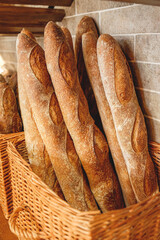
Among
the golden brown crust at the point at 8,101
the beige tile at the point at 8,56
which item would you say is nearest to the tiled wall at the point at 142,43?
the golden brown crust at the point at 8,101

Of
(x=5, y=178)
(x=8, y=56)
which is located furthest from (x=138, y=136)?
(x=8, y=56)

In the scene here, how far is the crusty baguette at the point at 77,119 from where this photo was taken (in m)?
1.00

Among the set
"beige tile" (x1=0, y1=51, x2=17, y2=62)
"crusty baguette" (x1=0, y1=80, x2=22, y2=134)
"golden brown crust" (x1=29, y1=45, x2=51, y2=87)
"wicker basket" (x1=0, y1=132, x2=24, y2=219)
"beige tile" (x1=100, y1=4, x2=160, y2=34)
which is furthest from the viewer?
"beige tile" (x1=0, y1=51, x2=17, y2=62)

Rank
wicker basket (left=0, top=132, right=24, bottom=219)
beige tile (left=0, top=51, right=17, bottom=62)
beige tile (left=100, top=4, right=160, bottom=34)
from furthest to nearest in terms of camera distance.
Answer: beige tile (left=0, top=51, right=17, bottom=62)
wicker basket (left=0, top=132, right=24, bottom=219)
beige tile (left=100, top=4, right=160, bottom=34)

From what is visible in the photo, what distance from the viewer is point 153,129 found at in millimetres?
1093

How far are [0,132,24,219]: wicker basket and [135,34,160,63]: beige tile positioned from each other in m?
0.73

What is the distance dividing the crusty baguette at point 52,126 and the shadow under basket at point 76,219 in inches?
6.4

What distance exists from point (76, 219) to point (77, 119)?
467mm

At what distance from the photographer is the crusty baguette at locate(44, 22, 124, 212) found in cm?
100

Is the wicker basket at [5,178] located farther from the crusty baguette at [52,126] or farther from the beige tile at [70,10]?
the beige tile at [70,10]

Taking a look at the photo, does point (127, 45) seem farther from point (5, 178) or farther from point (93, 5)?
point (5, 178)

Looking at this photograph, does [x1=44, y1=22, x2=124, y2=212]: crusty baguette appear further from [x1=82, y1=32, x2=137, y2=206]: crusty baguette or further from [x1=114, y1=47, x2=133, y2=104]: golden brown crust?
[x1=114, y1=47, x2=133, y2=104]: golden brown crust

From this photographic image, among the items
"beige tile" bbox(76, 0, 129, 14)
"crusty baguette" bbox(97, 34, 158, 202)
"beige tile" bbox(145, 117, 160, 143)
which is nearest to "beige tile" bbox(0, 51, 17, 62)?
"beige tile" bbox(76, 0, 129, 14)

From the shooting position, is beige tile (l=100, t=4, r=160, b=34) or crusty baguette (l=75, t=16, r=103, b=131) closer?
beige tile (l=100, t=4, r=160, b=34)
